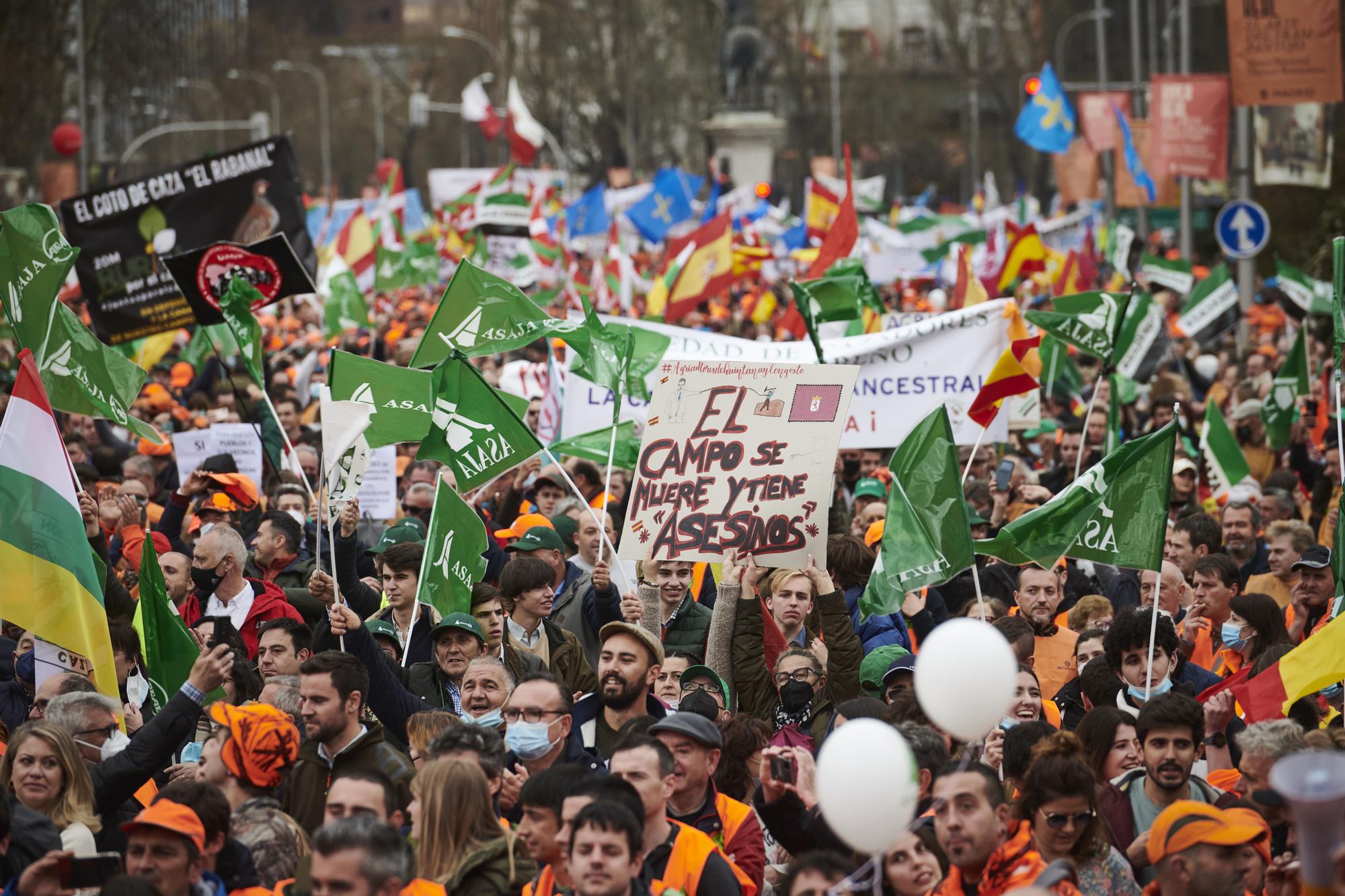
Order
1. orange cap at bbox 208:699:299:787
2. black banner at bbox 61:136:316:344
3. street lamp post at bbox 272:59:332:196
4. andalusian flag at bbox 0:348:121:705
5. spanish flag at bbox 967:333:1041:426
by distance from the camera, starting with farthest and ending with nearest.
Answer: street lamp post at bbox 272:59:332:196 < black banner at bbox 61:136:316:344 < spanish flag at bbox 967:333:1041:426 < andalusian flag at bbox 0:348:121:705 < orange cap at bbox 208:699:299:787

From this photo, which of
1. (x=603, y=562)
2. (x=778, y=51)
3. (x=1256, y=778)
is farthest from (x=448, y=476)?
(x=778, y=51)

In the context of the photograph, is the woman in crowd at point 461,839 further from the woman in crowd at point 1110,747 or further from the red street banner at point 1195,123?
the red street banner at point 1195,123

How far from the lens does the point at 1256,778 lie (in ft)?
18.4

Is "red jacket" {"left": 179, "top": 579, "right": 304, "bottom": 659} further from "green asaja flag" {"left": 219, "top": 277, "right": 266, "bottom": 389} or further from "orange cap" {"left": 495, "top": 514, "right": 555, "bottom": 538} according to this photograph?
"green asaja flag" {"left": 219, "top": 277, "right": 266, "bottom": 389}

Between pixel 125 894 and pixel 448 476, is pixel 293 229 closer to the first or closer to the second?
pixel 448 476

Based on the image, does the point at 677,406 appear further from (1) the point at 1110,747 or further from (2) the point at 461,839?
(2) the point at 461,839

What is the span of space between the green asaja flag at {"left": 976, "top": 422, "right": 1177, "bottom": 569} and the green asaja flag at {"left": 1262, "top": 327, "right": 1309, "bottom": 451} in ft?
20.7

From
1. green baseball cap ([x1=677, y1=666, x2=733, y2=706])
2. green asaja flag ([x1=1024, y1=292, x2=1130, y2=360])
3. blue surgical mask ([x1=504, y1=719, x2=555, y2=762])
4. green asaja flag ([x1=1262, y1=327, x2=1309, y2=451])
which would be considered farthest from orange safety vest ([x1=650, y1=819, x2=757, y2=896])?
green asaja flag ([x1=1262, y1=327, x2=1309, y2=451])

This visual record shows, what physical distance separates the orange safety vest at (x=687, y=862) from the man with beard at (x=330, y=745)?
987 mm

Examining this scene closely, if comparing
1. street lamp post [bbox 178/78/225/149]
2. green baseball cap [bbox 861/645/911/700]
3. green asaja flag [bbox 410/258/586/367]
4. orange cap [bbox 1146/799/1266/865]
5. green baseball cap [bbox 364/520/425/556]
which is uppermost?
street lamp post [bbox 178/78/225/149]

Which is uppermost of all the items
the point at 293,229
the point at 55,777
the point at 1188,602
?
the point at 293,229

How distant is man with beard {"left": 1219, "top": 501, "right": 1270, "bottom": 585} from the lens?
9891 millimetres

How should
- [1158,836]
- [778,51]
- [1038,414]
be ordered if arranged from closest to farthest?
[1158,836] → [1038,414] → [778,51]

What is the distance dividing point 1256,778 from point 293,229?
410 inches
